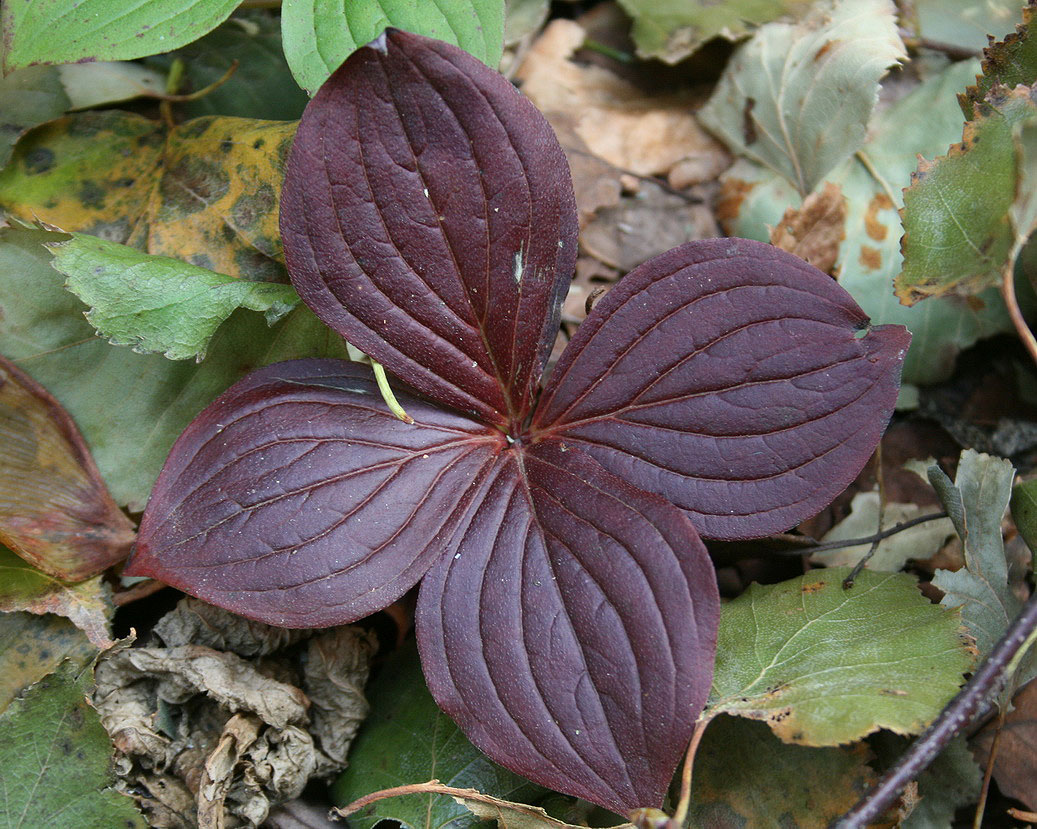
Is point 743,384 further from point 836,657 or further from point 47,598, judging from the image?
point 47,598

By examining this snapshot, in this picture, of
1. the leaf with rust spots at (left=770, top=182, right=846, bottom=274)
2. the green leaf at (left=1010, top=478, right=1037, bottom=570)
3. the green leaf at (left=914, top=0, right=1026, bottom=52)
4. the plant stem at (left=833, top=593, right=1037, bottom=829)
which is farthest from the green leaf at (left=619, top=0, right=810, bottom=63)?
the plant stem at (left=833, top=593, right=1037, bottom=829)

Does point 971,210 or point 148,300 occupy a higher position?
point 971,210

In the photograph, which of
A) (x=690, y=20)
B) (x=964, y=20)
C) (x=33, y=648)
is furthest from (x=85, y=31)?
(x=964, y=20)

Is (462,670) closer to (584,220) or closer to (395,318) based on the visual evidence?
(395,318)

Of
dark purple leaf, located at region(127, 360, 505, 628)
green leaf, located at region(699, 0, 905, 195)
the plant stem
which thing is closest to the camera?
the plant stem

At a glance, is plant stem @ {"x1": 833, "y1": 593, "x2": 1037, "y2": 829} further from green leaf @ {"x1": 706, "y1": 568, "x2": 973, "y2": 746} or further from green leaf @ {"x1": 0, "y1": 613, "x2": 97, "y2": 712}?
green leaf @ {"x1": 0, "y1": 613, "x2": 97, "y2": 712}

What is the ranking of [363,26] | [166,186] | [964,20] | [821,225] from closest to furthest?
[363,26] → [166,186] → [821,225] → [964,20]

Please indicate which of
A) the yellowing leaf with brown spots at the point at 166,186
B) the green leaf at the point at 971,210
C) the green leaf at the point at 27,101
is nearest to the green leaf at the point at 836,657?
the green leaf at the point at 971,210

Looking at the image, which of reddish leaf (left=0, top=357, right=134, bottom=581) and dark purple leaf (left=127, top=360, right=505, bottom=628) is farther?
reddish leaf (left=0, top=357, right=134, bottom=581)
